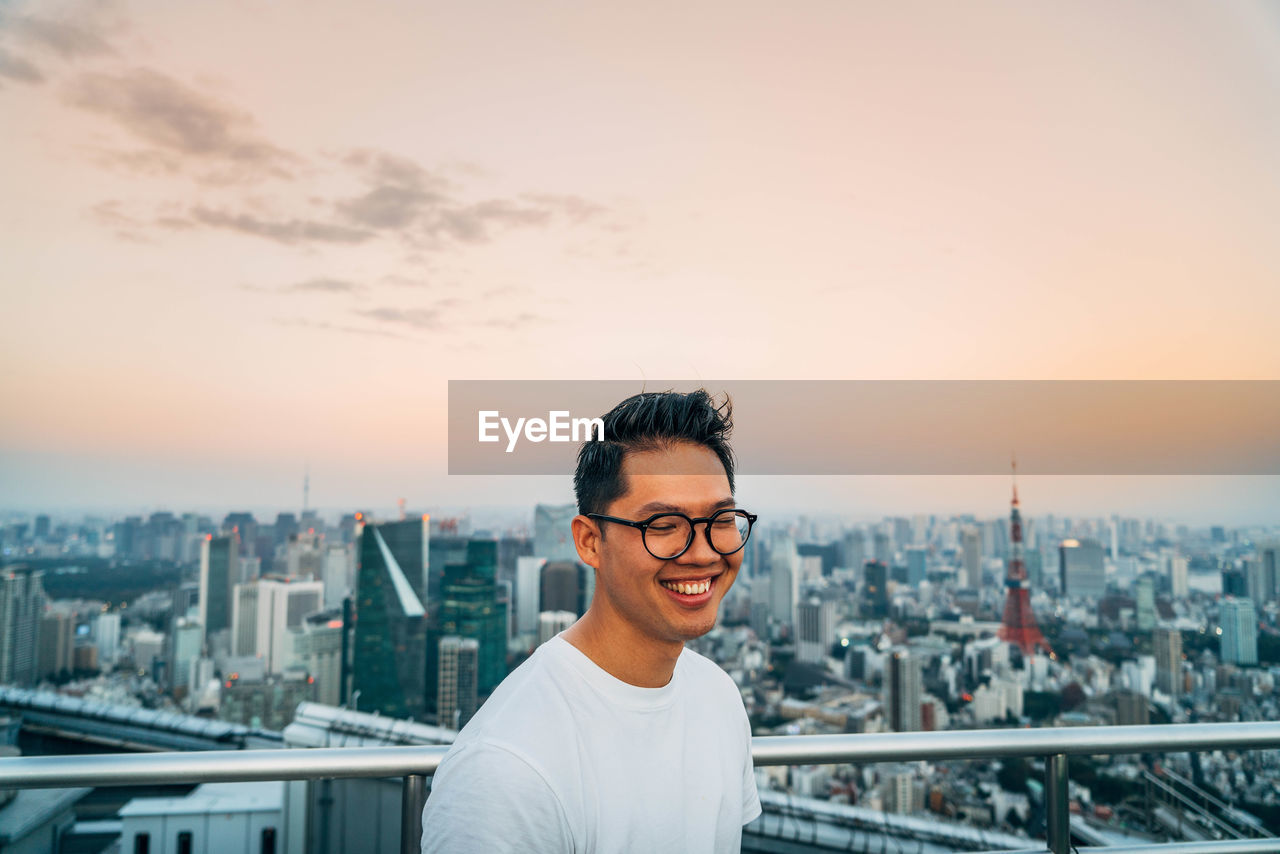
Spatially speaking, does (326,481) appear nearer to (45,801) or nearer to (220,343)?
(220,343)

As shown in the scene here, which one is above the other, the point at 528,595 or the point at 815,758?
the point at 815,758

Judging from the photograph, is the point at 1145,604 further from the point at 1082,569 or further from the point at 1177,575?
the point at 1082,569

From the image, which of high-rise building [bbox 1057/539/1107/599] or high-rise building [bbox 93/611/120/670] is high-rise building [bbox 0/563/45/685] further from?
high-rise building [bbox 1057/539/1107/599]

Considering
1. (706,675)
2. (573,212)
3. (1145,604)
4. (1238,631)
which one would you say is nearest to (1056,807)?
(706,675)

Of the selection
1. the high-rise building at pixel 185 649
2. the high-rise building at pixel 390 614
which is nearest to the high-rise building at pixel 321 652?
the high-rise building at pixel 390 614

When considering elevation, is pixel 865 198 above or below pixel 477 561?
above

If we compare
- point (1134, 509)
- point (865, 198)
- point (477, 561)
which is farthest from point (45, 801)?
point (1134, 509)
